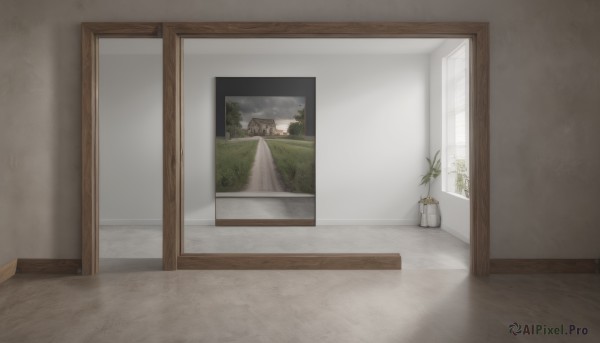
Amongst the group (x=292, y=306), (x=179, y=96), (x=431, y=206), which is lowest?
(x=292, y=306)

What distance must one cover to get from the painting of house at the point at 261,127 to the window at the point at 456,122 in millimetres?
2450

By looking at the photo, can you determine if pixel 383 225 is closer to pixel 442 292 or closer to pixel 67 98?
pixel 442 292

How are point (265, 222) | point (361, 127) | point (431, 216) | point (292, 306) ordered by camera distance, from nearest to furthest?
1. point (292, 306)
2. point (431, 216)
3. point (265, 222)
4. point (361, 127)

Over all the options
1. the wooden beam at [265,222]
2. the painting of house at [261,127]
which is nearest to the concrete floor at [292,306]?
the wooden beam at [265,222]

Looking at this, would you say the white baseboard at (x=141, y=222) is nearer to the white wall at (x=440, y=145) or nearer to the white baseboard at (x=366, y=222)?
the white baseboard at (x=366, y=222)

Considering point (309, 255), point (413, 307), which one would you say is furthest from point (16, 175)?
point (413, 307)

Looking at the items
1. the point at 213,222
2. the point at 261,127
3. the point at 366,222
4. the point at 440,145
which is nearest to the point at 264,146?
the point at 261,127

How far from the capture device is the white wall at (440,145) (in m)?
5.72

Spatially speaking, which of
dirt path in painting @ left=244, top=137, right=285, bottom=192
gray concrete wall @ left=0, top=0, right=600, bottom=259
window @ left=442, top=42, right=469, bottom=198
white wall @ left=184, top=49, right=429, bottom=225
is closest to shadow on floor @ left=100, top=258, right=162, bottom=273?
gray concrete wall @ left=0, top=0, right=600, bottom=259

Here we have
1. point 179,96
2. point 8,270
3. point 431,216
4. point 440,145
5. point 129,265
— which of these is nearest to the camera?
point 8,270

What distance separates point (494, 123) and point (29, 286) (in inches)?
150

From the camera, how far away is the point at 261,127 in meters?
6.91

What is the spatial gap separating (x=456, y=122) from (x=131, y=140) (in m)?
4.65

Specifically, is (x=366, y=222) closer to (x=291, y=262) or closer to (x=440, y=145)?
(x=440, y=145)
